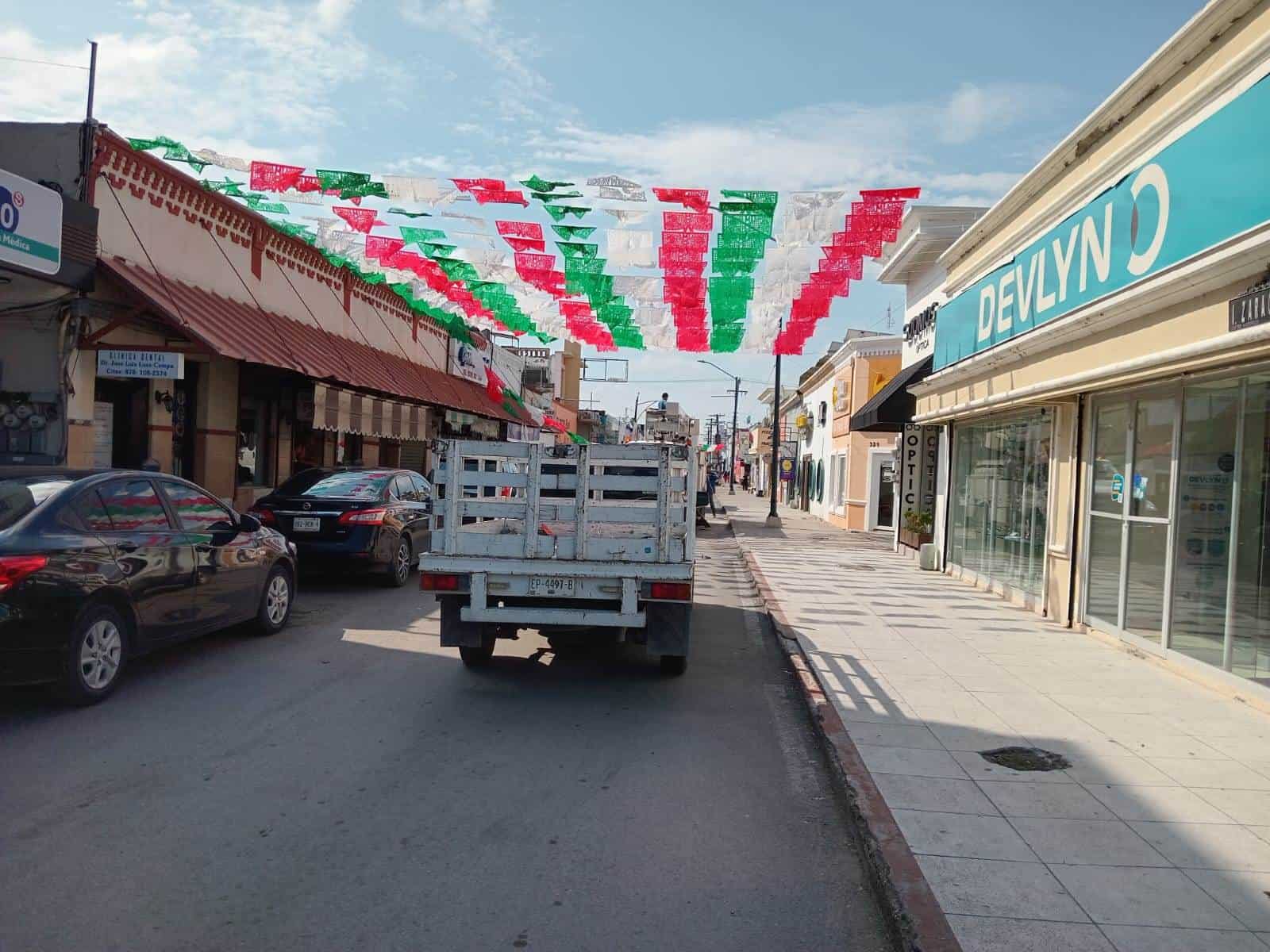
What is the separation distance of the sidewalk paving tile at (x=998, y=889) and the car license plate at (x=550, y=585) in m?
3.34

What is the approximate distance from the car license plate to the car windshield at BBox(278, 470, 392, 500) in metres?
5.32

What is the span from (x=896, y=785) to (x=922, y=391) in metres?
12.1

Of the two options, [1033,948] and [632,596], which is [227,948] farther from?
[632,596]

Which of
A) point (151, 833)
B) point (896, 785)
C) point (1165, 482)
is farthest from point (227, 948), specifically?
point (1165, 482)

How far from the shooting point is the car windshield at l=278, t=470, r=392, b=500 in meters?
11.7

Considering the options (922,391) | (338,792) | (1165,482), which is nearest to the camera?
(338,792)

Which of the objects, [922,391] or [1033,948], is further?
[922,391]

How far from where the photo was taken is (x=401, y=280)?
Result: 60.2 feet

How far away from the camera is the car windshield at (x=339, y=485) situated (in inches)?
459

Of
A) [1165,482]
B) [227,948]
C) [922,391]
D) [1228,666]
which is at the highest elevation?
[922,391]

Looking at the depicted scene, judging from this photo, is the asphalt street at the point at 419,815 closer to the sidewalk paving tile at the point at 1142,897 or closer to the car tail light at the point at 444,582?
the car tail light at the point at 444,582

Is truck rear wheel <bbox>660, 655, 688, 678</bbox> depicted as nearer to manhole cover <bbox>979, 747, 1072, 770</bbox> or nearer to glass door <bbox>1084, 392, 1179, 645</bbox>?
manhole cover <bbox>979, 747, 1072, 770</bbox>

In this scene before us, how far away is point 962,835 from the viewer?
4.52m

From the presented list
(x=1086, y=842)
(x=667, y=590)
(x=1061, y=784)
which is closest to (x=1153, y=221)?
(x=1061, y=784)
